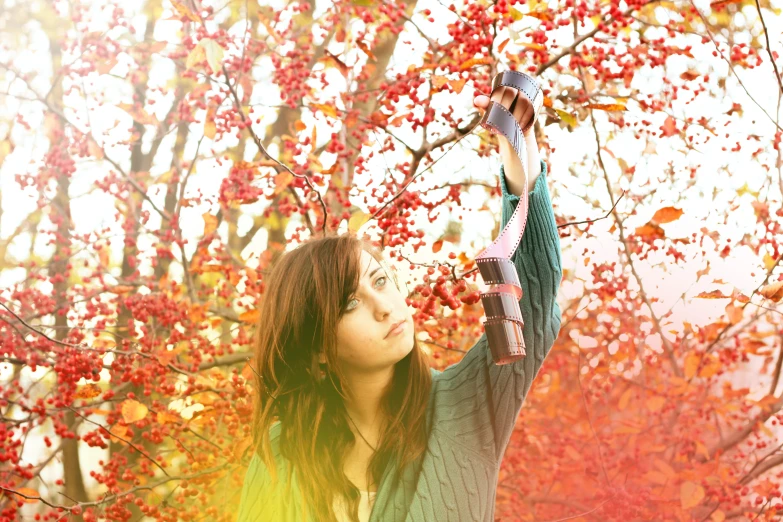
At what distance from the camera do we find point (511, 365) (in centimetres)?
143

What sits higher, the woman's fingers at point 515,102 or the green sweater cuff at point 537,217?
the woman's fingers at point 515,102

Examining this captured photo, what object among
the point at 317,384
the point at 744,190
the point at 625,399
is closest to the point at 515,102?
the point at 317,384

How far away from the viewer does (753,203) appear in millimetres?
3240

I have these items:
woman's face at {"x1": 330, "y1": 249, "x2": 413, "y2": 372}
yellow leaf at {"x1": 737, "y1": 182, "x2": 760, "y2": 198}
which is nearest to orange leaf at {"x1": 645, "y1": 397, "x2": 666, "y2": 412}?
yellow leaf at {"x1": 737, "y1": 182, "x2": 760, "y2": 198}

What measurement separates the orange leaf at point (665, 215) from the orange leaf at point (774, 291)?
0.66 meters

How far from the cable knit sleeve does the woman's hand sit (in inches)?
0.6

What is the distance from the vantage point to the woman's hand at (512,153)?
1324mm

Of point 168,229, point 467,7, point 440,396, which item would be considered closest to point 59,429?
point 168,229

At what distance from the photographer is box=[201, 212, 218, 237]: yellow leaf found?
3084 mm

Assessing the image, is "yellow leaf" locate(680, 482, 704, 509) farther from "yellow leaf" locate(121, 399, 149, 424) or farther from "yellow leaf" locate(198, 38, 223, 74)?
"yellow leaf" locate(198, 38, 223, 74)

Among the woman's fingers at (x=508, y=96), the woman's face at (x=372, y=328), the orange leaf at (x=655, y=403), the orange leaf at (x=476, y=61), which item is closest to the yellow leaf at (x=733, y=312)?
the orange leaf at (x=655, y=403)

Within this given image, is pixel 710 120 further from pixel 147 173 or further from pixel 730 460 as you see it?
pixel 147 173

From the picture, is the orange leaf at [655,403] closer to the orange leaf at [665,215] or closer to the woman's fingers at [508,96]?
the orange leaf at [665,215]

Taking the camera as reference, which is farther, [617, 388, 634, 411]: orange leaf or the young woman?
[617, 388, 634, 411]: orange leaf
